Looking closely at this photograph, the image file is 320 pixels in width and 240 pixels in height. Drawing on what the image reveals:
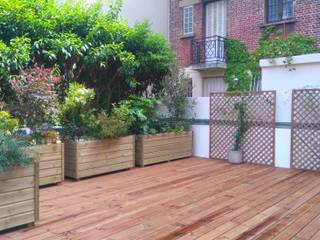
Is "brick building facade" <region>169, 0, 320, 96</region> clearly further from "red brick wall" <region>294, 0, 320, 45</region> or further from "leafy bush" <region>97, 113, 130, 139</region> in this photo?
"leafy bush" <region>97, 113, 130, 139</region>

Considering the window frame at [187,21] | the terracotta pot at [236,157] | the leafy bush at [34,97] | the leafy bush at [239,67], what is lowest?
the terracotta pot at [236,157]

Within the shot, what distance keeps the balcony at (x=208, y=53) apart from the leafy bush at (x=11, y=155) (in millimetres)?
8810

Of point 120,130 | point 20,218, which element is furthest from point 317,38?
point 20,218

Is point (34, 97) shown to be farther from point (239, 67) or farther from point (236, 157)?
point (239, 67)

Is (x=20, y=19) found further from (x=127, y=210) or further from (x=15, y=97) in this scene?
(x=127, y=210)

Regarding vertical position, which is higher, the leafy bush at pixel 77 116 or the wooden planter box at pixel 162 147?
the leafy bush at pixel 77 116

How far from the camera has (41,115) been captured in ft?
16.9

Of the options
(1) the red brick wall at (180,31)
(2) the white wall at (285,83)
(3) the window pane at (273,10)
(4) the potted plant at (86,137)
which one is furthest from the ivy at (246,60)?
(4) the potted plant at (86,137)

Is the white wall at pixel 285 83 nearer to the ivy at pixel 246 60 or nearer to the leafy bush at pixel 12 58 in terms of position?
the ivy at pixel 246 60

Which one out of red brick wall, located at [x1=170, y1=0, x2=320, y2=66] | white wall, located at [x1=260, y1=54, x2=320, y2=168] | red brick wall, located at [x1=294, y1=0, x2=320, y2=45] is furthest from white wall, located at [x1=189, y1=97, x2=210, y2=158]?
red brick wall, located at [x1=294, y1=0, x2=320, y2=45]

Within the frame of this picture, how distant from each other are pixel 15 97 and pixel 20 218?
262 centimetres

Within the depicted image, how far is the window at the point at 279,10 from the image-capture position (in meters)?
10.2

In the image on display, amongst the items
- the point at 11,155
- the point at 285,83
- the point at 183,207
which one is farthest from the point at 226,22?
the point at 11,155

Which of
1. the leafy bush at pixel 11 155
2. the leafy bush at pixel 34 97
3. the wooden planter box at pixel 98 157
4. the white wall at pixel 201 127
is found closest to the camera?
the leafy bush at pixel 11 155
